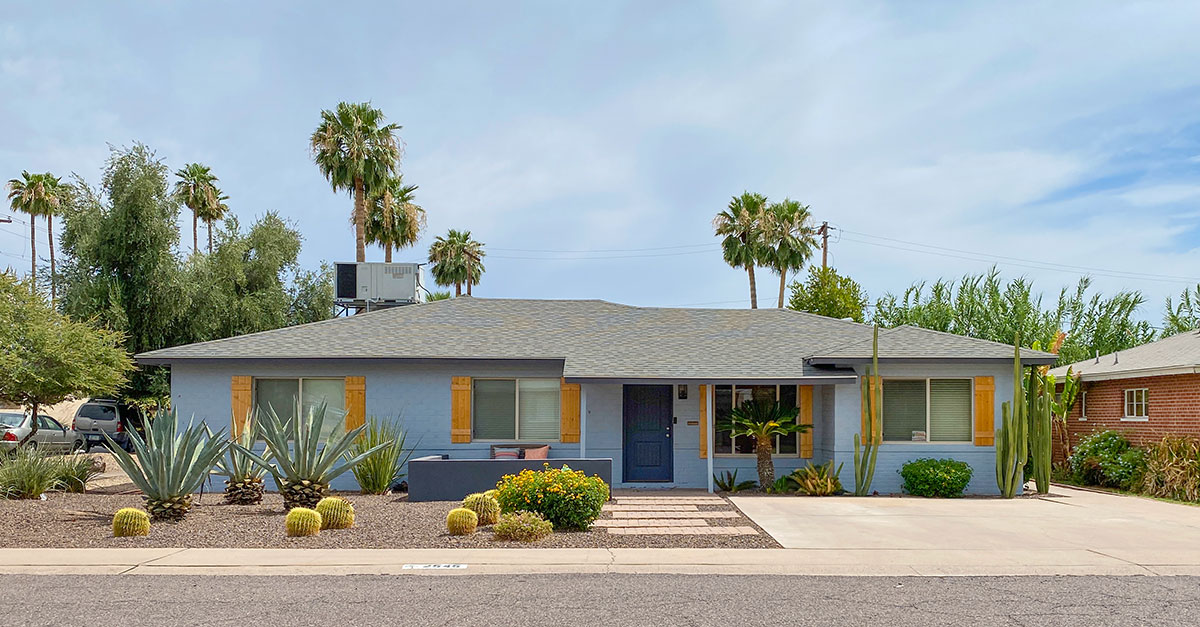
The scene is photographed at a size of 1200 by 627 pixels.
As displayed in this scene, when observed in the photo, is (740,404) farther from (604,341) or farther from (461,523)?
(461,523)

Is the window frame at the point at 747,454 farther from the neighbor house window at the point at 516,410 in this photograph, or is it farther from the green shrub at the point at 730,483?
the neighbor house window at the point at 516,410

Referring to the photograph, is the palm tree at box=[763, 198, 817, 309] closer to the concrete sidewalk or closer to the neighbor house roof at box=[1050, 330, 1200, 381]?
the neighbor house roof at box=[1050, 330, 1200, 381]

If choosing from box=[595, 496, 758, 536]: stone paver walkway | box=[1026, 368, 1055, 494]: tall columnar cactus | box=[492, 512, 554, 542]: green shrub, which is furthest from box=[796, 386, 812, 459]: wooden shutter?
box=[492, 512, 554, 542]: green shrub

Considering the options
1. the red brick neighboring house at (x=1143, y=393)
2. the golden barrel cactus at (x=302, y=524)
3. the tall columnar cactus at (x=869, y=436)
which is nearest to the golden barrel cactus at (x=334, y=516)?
the golden barrel cactus at (x=302, y=524)

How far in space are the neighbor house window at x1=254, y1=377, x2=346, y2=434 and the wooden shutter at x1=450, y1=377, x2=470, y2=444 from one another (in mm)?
1971

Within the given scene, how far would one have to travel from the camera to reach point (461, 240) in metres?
47.5

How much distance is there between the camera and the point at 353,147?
1212 inches

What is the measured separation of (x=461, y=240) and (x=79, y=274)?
23561 millimetres

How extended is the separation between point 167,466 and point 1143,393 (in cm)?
1764

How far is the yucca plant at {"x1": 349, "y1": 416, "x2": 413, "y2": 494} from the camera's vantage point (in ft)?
51.1

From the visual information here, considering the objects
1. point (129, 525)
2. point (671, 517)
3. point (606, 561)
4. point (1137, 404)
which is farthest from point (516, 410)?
point (1137, 404)

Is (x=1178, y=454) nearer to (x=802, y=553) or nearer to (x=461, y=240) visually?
(x=802, y=553)

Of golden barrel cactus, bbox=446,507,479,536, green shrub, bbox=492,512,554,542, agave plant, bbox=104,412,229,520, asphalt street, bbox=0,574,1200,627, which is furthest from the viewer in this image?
agave plant, bbox=104,412,229,520

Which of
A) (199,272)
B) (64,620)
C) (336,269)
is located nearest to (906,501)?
(64,620)
